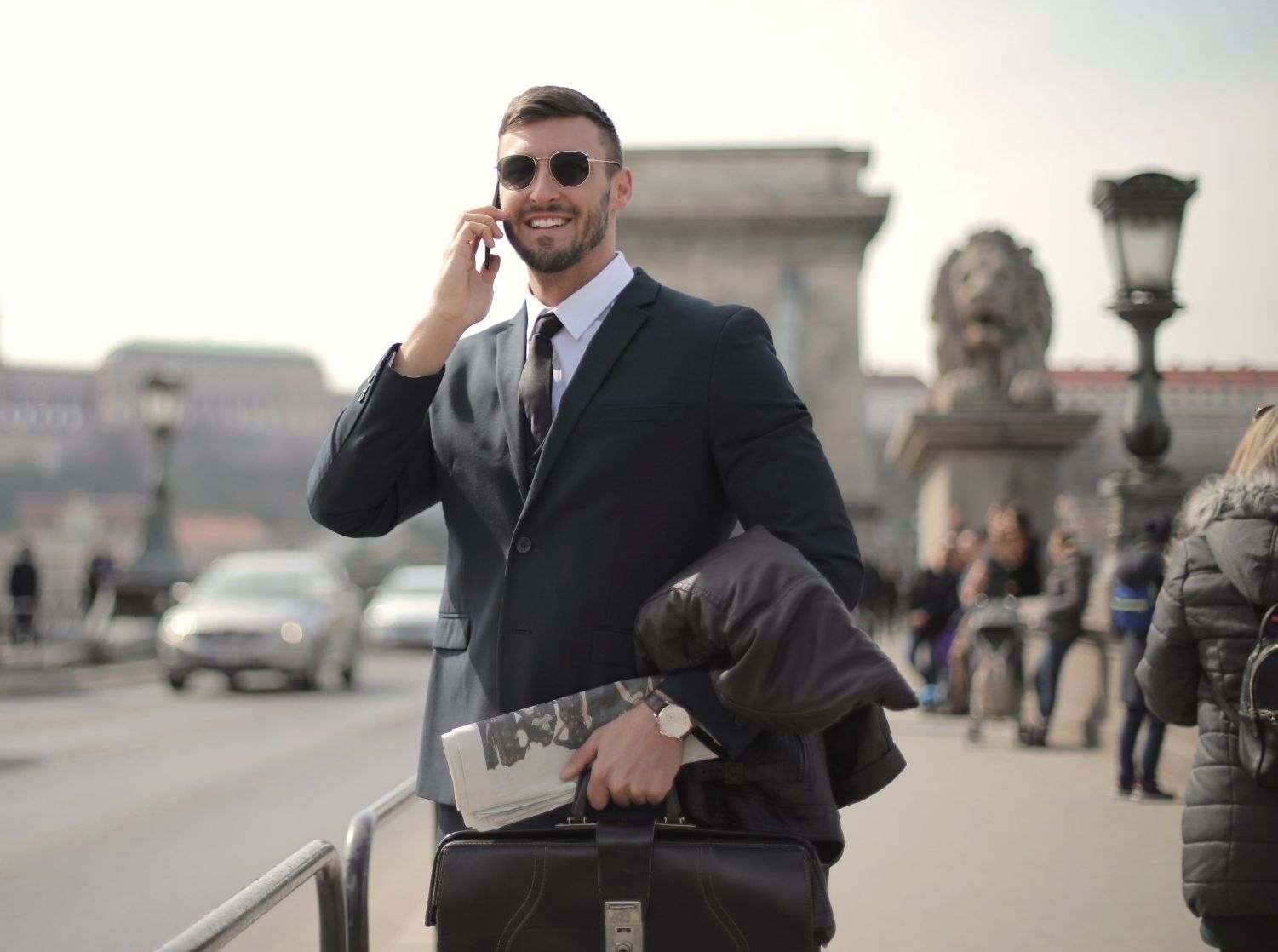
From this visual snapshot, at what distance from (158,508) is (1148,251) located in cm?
1780

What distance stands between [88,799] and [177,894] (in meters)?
3.22

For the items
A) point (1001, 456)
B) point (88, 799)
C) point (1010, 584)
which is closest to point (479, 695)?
point (88, 799)

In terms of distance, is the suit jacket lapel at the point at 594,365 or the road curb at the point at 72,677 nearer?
the suit jacket lapel at the point at 594,365

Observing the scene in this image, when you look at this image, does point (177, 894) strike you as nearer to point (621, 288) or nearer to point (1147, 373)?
point (621, 288)

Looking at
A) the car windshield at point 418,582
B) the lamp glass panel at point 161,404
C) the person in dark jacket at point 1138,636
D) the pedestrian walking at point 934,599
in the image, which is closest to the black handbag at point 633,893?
the person in dark jacket at point 1138,636

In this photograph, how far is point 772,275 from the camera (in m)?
35.4

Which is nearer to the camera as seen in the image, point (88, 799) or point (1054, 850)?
point (1054, 850)

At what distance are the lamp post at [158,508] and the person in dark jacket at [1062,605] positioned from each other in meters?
15.8

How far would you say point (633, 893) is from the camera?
2.42m

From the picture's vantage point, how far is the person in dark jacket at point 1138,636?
8594mm

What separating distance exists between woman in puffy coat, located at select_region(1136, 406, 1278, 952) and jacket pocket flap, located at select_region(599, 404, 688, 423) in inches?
71.2

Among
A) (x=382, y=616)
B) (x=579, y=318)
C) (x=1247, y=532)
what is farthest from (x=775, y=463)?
(x=382, y=616)

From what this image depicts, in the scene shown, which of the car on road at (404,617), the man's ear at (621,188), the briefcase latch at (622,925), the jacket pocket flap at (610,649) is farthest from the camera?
the car on road at (404,617)

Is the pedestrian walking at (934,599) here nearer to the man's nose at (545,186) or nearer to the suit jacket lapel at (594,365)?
the suit jacket lapel at (594,365)
